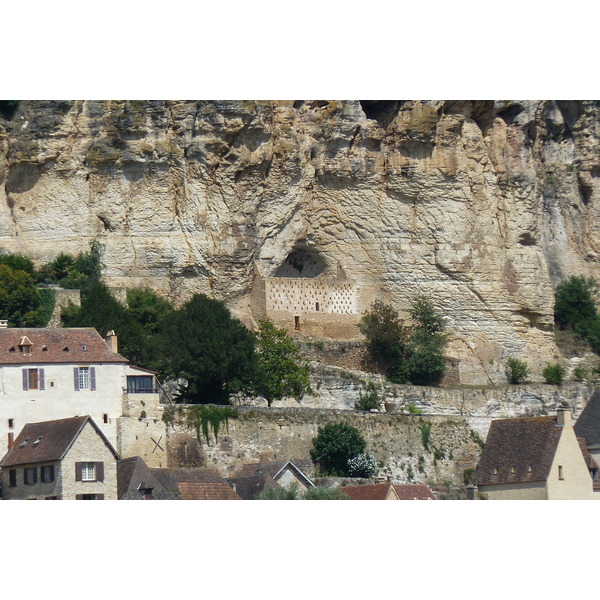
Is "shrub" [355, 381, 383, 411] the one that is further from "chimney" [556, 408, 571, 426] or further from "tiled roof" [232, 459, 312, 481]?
"chimney" [556, 408, 571, 426]

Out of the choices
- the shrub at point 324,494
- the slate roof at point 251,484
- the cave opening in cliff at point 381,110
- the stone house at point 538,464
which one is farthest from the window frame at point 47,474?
the cave opening in cliff at point 381,110

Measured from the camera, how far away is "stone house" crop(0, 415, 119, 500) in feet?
202

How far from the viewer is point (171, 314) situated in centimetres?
7400

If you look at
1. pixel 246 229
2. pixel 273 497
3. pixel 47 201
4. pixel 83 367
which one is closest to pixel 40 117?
pixel 47 201

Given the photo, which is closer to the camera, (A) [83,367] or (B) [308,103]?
(A) [83,367]

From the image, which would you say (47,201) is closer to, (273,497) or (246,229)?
(246,229)

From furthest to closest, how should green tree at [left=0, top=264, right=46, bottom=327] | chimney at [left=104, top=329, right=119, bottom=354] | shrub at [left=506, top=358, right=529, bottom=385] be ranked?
shrub at [left=506, top=358, right=529, bottom=385] → green tree at [left=0, top=264, right=46, bottom=327] → chimney at [left=104, top=329, right=119, bottom=354]

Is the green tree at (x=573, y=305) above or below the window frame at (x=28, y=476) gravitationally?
above

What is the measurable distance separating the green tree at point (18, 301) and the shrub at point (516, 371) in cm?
1772

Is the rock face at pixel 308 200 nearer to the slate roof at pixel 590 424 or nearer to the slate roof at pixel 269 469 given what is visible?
the slate roof at pixel 590 424

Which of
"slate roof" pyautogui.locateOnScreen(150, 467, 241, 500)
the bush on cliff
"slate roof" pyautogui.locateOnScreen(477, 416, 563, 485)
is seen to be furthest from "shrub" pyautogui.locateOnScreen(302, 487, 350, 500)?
the bush on cliff

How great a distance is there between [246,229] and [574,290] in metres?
15.6

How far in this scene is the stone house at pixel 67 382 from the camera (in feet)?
216

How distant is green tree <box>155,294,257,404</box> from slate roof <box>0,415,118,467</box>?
7.30 metres
